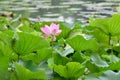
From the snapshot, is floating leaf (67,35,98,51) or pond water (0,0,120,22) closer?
floating leaf (67,35,98,51)

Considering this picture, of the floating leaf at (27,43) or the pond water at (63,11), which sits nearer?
the floating leaf at (27,43)

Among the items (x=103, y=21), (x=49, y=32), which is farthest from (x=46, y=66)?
(x=103, y=21)

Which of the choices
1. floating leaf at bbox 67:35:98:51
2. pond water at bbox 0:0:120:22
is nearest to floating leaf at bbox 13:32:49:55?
floating leaf at bbox 67:35:98:51

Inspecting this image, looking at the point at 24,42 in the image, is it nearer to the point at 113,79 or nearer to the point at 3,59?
the point at 3,59

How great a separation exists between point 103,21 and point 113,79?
15.8 inches

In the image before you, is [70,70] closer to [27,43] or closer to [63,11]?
[27,43]

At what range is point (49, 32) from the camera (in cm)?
112

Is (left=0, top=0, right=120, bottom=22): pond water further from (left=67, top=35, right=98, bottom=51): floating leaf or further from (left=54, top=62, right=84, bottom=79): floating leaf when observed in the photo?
(left=54, top=62, right=84, bottom=79): floating leaf

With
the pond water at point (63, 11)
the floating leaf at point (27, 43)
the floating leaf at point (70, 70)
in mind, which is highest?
the floating leaf at point (27, 43)

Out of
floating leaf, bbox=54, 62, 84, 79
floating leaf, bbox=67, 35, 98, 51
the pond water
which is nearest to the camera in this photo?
floating leaf, bbox=54, 62, 84, 79

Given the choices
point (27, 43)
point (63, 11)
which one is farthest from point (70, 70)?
point (63, 11)

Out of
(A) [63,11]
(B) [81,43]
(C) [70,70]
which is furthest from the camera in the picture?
(A) [63,11]

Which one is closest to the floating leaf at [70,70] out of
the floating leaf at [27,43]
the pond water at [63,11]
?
the floating leaf at [27,43]

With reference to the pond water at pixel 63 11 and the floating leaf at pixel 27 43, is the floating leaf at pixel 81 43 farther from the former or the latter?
the pond water at pixel 63 11
